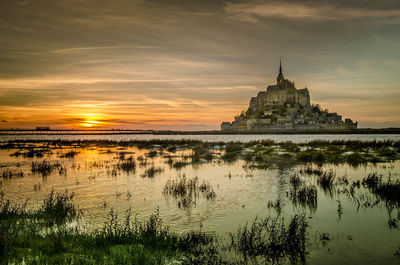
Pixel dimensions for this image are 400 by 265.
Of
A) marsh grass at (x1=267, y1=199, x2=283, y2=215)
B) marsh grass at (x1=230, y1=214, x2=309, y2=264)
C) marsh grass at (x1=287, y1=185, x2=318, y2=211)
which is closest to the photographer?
marsh grass at (x1=230, y1=214, x2=309, y2=264)

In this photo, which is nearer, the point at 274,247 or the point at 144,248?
the point at 144,248

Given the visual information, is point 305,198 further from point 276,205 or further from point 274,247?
point 274,247

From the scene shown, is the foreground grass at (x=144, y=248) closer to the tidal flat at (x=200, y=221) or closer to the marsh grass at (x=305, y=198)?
the tidal flat at (x=200, y=221)

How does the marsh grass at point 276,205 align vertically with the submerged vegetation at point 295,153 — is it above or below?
below

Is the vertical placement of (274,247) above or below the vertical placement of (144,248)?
below

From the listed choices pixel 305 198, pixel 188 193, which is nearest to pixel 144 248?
pixel 188 193

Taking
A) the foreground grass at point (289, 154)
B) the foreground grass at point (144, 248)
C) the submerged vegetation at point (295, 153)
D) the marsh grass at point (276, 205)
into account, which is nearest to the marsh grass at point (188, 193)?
the marsh grass at point (276, 205)

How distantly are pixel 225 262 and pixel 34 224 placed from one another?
6.15 m

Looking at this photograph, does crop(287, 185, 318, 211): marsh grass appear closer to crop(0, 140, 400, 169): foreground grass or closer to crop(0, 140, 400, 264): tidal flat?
crop(0, 140, 400, 264): tidal flat

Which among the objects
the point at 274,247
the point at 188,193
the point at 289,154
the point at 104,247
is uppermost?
the point at 289,154

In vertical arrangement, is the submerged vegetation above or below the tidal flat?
above

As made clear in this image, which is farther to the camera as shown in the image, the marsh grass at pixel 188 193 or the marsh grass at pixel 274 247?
the marsh grass at pixel 188 193

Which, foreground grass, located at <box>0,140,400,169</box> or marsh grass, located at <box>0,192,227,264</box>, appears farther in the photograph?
foreground grass, located at <box>0,140,400,169</box>

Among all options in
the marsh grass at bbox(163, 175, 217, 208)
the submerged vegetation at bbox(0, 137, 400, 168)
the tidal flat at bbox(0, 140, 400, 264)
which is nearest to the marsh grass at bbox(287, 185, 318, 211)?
the tidal flat at bbox(0, 140, 400, 264)
